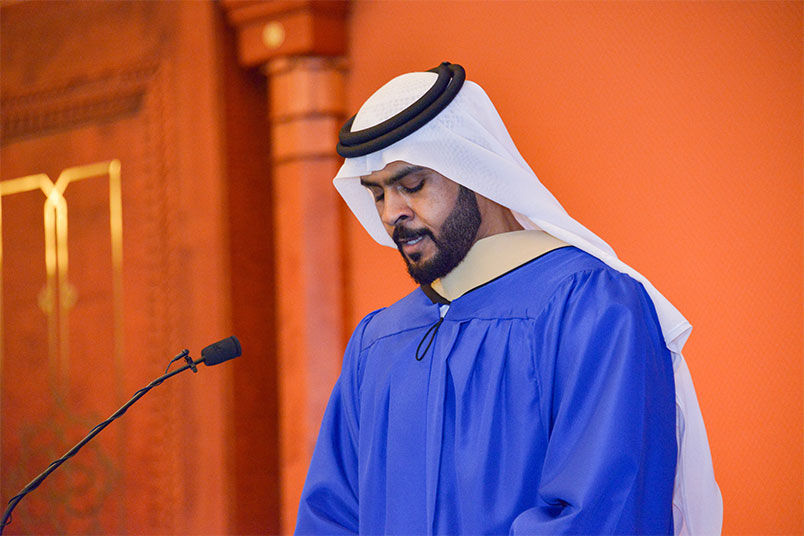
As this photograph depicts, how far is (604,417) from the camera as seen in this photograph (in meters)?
1.60

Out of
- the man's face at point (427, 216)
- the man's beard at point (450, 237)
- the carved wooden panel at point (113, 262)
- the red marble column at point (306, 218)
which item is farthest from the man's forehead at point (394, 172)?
the carved wooden panel at point (113, 262)

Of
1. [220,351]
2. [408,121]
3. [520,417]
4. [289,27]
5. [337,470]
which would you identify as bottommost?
[337,470]

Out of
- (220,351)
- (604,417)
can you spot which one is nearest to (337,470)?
(220,351)

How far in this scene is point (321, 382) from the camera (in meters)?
3.56

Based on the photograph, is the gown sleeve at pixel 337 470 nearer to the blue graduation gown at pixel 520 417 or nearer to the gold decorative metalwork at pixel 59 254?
the blue graduation gown at pixel 520 417

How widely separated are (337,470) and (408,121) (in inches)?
34.4

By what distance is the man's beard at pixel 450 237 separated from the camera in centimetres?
200

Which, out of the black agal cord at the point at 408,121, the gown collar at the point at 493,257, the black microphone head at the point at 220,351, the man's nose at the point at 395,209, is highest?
the black agal cord at the point at 408,121

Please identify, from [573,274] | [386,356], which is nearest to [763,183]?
[573,274]

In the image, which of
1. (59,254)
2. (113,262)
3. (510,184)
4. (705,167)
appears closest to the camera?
(510,184)

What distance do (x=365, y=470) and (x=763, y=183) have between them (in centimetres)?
154

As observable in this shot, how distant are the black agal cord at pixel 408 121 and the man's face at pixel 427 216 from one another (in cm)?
7

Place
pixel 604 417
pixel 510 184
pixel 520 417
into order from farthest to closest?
pixel 510 184, pixel 520 417, pixel 604 417

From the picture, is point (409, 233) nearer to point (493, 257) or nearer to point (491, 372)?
point (493, 257)
